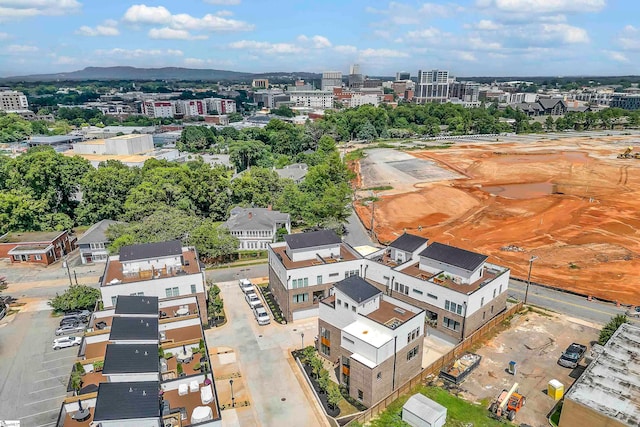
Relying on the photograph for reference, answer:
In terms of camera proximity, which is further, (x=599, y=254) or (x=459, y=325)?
(x=599, y=254)

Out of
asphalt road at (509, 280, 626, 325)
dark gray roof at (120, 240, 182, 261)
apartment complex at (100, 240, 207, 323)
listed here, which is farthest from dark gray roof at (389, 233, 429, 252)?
dark gray roof at (120, 240, 182, 261)

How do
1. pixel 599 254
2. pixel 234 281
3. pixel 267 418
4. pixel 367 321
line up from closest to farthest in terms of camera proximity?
1. pixel 267 418
2. pixel 367 321
3. pixel 234 281
4. pixel 599 254

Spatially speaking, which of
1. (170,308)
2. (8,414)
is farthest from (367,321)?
(8,414)

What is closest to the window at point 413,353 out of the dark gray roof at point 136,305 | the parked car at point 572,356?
the parked car at point 572,356

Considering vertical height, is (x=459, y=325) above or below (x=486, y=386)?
above

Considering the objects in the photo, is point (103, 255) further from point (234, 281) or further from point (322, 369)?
point (322, 369)

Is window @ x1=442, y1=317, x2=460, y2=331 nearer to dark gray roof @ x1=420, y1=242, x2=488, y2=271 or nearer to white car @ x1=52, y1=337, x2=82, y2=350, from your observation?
dark gray roof @ x1=420, y1=242, x2=488, y2=271

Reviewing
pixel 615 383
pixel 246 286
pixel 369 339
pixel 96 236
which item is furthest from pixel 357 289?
pixel 96 236
